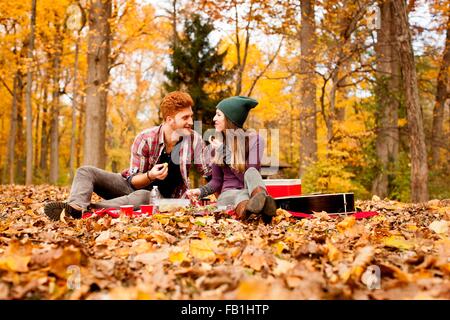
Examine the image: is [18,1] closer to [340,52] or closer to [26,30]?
[26,30]

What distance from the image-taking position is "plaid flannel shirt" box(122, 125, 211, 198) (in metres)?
5.05

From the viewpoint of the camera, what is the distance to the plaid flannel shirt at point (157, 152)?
5.05m

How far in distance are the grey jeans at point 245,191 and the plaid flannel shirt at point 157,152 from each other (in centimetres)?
69

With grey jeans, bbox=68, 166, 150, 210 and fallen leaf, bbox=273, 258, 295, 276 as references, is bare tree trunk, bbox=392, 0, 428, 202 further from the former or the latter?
fallen leaf, bbox=273, 258, 295, 276

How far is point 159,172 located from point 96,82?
746cm

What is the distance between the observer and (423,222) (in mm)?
4012

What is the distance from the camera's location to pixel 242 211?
391cm

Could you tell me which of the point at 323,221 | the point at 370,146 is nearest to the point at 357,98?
the point at 370,146

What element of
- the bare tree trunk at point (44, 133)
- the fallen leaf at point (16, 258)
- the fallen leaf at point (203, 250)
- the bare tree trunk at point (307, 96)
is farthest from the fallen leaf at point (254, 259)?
the bare tree trunk at point (44, 133)

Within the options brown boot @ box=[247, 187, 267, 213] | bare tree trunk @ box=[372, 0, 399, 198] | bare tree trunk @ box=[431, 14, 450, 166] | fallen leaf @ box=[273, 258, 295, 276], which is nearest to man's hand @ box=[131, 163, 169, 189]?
brown boot @ box=[247, 187, 267, 213]

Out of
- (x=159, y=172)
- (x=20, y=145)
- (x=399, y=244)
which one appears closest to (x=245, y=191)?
(x=159, y=172)

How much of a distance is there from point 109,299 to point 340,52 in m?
9.62
